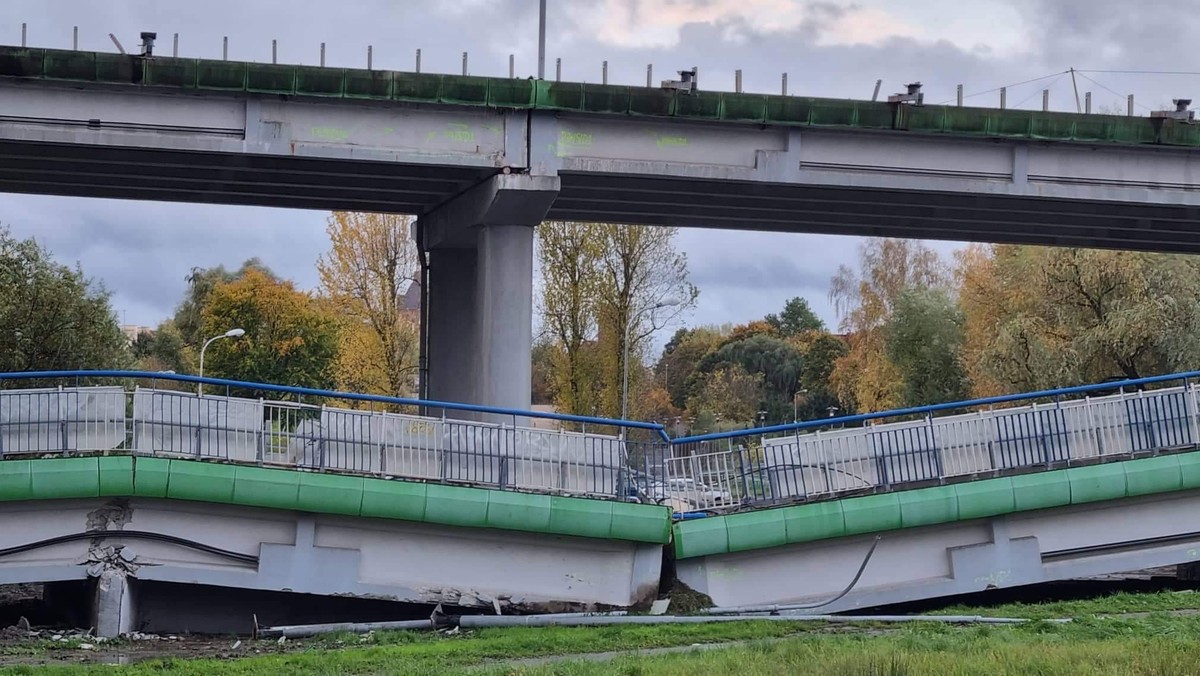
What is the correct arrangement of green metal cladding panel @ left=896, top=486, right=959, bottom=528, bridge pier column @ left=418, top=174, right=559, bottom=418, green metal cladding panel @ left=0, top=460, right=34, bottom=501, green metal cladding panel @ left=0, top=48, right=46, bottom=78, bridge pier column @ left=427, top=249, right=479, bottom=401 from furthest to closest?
1. bridge pier column @ left=427, top=249, right=479, bottom=401
2. bridge pier column @ left=418, top=174, right=559, bottom=418
3. green metal cladding panel @ left=0, top=48, right=46, bottom=78
4. green metal cladding panel @ left=896, top=486, right=959, bottom=528
5. green metal cladding panel @ left=0, top=460, right=34, bottom=501

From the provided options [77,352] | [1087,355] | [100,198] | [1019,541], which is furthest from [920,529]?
[77,352]

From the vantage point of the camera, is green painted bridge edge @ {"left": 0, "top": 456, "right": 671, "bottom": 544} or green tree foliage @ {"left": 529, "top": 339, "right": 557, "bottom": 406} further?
green tree foliage @ {"left": 529, "top": 339, "right": 557, "bottom": 406}

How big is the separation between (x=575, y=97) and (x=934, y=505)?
859 centimetres

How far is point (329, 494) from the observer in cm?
1537

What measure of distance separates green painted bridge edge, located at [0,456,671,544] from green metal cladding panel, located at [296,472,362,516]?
0.04 ft

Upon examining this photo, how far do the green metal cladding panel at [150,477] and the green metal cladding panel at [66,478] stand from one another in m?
0.40

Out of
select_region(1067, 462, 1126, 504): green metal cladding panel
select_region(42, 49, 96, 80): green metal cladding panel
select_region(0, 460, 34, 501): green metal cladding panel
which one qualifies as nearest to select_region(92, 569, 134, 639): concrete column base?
select_region(0, 460, 34, 501): green metal cladding panel

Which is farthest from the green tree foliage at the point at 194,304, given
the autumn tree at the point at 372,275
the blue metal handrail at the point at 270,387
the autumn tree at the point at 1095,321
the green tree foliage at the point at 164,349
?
the blue metal handrail at the point at 270,387

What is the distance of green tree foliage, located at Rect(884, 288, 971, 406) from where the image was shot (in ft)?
199

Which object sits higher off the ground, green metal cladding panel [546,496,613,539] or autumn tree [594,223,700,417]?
autumn tree [594,223,700,417]

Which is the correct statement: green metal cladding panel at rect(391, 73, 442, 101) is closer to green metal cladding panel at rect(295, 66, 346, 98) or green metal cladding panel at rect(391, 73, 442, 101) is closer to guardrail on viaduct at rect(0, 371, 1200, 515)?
green metal cladding panel at rect(295, 66, 346, 98)

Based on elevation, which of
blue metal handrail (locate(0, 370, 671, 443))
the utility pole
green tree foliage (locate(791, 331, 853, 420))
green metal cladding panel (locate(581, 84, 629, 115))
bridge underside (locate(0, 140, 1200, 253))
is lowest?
blue metal handrail (locate(0, 370, 671, 443))

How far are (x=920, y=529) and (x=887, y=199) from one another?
8786 millimetres

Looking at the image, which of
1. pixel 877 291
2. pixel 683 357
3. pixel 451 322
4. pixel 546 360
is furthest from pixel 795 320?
pixel 451 322
